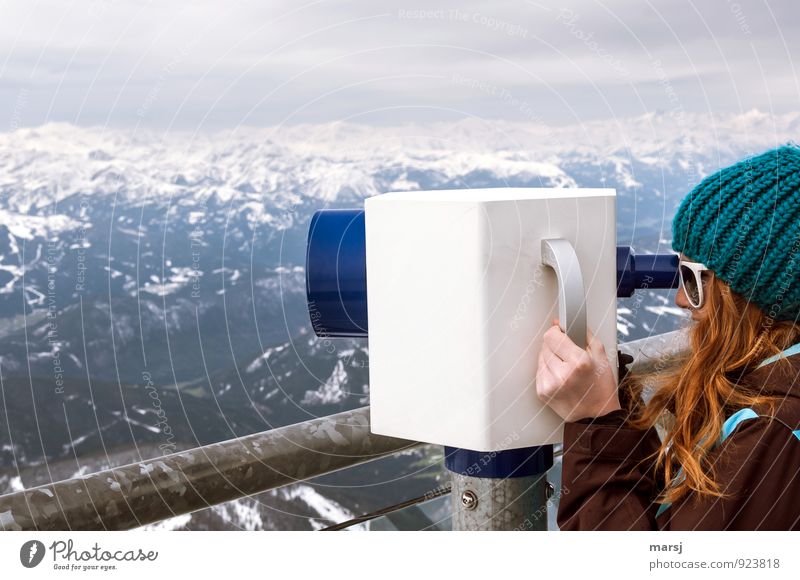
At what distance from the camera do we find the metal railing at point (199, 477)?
Result: 1157 mm

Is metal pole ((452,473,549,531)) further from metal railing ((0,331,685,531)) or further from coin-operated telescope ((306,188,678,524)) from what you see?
metal railing ((0,331,685,531))

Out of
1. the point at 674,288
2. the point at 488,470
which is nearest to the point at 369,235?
the point at 488,470

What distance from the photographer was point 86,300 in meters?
1.15

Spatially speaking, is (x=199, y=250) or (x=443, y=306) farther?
(x=199, y=250)

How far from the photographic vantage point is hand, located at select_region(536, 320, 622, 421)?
0.94m

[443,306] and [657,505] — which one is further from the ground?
[443,306]

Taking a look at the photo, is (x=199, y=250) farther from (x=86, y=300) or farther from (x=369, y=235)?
(x=369, y=235)

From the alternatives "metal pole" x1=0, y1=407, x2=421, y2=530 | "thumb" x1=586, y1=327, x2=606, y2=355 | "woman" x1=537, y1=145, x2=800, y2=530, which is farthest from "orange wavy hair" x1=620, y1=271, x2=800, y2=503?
"metal pole" x1=0, y1=407, x2=421, y2=530

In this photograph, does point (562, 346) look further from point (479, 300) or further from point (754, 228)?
point (754, 228)

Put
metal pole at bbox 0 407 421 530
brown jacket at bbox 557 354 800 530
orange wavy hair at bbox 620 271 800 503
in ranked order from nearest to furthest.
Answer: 1. brown jacket at bbox 557 354 800 530
2. orange wavy hair at bbox 620 271 800 503
3. metal pole at bbox 0 407 421 530

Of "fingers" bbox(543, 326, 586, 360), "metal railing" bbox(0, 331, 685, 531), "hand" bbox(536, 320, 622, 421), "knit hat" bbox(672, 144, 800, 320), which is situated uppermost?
"knit hat" bbox(672, 144, 800, 320)

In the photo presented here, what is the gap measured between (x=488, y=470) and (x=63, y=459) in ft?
1.67

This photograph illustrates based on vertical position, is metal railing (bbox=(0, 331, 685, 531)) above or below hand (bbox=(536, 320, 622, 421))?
Answer: below
